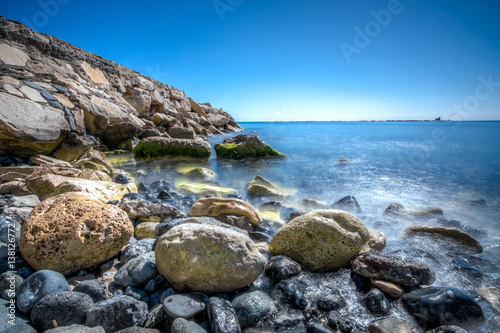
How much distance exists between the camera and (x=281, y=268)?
2.54 m

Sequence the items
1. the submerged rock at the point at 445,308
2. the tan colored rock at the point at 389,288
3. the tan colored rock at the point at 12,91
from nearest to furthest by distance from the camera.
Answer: the submerged rock at the point at 445,308
the tan colored rock at the point at 389,288
the tan colored rock at the point at 12,91

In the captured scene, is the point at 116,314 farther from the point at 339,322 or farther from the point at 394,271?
the point at 394,271

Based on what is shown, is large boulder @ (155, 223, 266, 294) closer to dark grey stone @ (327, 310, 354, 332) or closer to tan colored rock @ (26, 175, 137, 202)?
dark grey stone @ (327, 310, 354, 332)

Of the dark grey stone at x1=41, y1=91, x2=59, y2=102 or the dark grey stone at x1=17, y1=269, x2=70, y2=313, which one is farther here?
the dark grey stone at x1=41, y1=91, x2=59, y2=102

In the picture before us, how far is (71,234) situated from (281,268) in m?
2.24

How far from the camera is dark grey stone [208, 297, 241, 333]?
1694mm

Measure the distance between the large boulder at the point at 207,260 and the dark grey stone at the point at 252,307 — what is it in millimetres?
181

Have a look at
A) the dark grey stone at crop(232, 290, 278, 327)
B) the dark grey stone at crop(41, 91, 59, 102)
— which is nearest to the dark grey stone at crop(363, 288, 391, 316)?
the dark grey stone at crop(232, 290, 278, 327)

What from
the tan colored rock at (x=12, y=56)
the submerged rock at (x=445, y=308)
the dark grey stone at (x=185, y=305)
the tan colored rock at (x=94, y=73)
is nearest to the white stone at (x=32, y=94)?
the tan colored rock at (x=12, y=56)

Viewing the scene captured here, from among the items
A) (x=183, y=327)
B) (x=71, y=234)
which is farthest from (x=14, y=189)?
(x=183, y=327)

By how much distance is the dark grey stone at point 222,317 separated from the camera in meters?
1.69

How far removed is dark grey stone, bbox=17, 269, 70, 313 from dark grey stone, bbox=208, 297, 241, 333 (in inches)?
49.8

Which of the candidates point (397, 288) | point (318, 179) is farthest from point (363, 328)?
point (318, 179)

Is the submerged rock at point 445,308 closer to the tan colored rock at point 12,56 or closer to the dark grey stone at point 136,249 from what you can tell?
the dark grey stone at point 136,249
